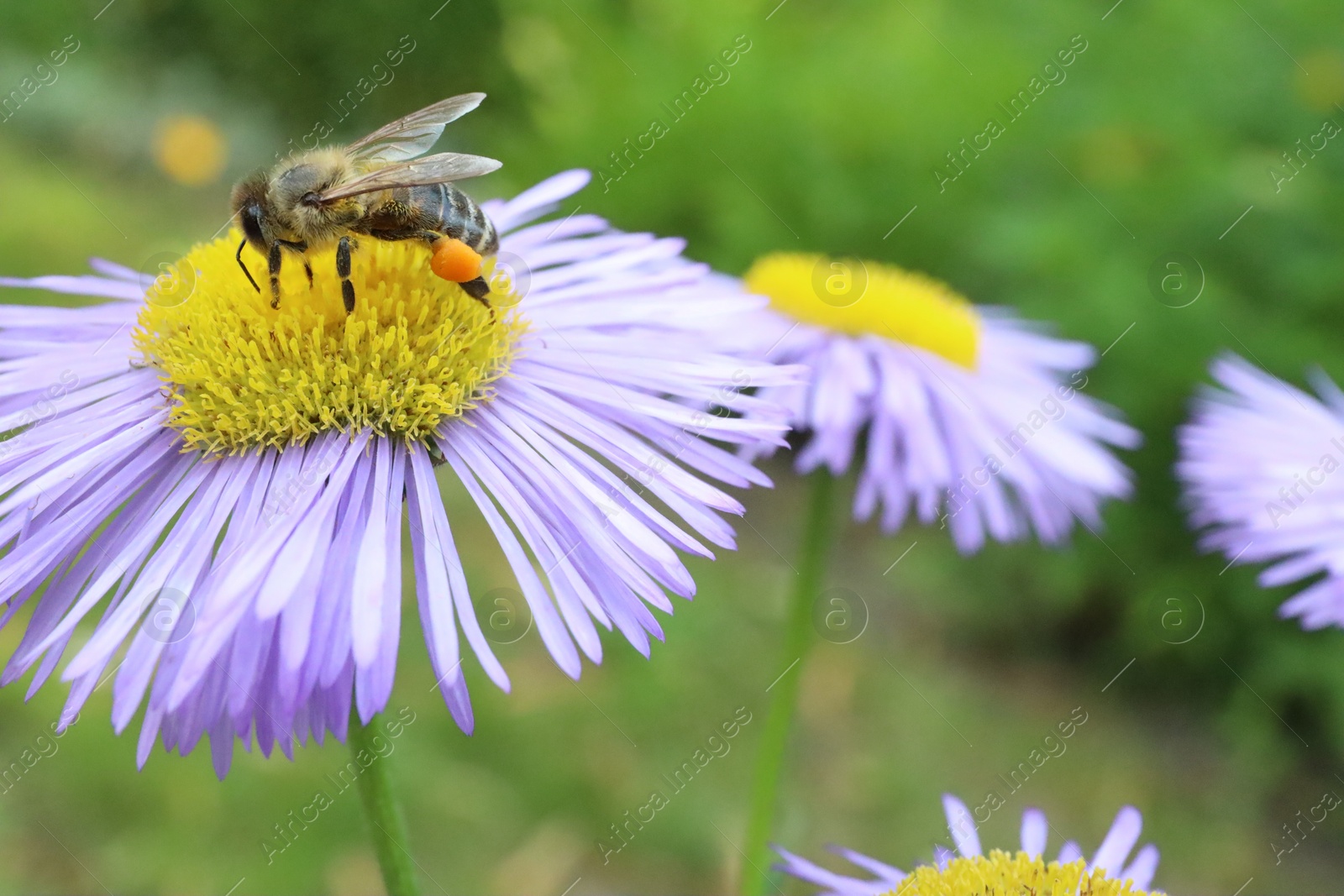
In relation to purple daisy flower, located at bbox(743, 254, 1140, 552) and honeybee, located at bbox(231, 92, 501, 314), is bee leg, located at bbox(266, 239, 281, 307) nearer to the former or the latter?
honeybee, located at bbox(231, 92, 501, 314)

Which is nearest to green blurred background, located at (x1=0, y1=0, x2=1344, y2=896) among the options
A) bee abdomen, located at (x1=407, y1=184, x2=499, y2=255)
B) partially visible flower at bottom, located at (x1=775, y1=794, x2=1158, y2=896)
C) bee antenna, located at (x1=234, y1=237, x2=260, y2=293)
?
partially visible flower at bottom, located at (x1=775, y1=794, x2=1158, y2=896)

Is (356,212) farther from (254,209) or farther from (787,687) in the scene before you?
(787,687)

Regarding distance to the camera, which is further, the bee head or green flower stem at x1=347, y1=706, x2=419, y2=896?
the bee head

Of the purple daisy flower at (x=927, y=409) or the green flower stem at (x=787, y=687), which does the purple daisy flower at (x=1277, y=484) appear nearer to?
the purple daisy flower at (x=927, y=409)

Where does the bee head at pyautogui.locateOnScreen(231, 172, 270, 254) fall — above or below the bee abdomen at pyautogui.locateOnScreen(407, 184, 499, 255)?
above

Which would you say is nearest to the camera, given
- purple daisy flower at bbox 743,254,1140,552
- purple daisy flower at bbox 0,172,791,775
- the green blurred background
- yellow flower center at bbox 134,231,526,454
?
purple daisy flower at bbox 0,172,791,775

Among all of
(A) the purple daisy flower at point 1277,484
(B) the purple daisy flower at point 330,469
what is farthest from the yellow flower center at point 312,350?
(A) the purple daisy flower at point 1277,484

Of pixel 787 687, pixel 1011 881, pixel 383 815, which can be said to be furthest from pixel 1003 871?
pixel 383 815

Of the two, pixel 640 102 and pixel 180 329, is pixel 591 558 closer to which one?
pixel 180 329

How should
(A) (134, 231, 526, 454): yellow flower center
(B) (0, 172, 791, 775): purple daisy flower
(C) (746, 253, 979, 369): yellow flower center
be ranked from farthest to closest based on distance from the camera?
(C) (746, 253, 979, 369): yellow flower center → (A) (134, 231, 526, 454): yellow flower center → (B) (0, 172, 791, 775): purple daisy flower
